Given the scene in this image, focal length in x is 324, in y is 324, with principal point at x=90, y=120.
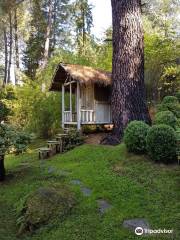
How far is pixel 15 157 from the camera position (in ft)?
42.6

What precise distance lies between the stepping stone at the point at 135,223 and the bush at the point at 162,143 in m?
2.48

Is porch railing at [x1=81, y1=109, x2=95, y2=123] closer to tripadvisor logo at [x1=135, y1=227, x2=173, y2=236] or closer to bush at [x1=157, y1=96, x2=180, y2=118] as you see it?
bush at [x1=157, y1=96, x2=180, y2=118]

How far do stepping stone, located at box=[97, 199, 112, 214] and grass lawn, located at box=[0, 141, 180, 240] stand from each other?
8 cm

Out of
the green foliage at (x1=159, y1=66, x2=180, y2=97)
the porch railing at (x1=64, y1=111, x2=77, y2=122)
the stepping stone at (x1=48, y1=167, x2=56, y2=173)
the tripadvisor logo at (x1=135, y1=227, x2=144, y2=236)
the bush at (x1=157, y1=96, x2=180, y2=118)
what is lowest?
the tripadvisor logo at (x1=135, y1=227, x2=144, y2=236)

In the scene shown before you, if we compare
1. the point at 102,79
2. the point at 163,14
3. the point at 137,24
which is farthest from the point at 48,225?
the point at 163,14

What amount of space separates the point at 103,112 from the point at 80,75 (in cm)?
253

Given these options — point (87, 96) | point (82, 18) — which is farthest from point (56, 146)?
point (82, 18)

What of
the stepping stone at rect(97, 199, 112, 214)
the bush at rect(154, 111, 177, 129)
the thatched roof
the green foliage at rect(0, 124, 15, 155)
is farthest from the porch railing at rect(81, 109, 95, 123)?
the stepping stone at rect(97, 199, 112, 214)

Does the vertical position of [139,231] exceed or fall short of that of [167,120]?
it falls short

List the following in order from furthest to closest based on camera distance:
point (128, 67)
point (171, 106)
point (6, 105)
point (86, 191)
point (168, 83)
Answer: point (6, 105) < point (168, 83) < point (128, 67) < point (171, 106) < point (86, 191)

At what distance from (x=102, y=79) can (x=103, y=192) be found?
8.06 metres

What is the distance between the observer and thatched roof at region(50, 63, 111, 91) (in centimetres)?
1312

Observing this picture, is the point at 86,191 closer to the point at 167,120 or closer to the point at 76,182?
the point at 76,182

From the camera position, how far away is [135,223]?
16.5ft
